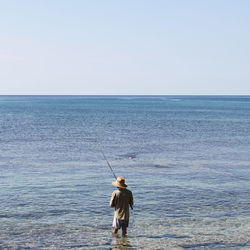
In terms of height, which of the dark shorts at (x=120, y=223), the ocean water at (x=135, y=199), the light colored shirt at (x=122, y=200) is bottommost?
the ocean water at (x=135, y=199)

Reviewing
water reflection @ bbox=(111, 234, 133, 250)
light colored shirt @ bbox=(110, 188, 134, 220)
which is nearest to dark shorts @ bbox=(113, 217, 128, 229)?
light colored shirt @ bbox=(110, 188, 134, 220)

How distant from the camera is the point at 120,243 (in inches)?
452

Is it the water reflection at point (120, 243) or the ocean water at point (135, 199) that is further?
the ocean water at point (135, 199)

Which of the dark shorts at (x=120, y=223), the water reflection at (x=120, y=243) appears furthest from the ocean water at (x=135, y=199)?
the dark shorts at (x=120, y=223)

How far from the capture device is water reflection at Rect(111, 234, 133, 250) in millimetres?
11141

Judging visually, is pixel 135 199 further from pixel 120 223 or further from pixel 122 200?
pixel 122 200

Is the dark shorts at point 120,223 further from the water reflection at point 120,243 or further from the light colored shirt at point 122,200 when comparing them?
the water reflection at point 120,243

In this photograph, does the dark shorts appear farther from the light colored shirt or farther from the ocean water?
the ocean water

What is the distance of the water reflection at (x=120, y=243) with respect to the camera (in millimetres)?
11141

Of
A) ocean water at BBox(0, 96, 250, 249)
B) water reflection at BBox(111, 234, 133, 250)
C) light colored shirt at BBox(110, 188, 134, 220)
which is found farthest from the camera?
ocean water at BBox(0, 96, 250, 249)

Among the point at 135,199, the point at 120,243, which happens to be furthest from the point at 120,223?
the point at 135,199

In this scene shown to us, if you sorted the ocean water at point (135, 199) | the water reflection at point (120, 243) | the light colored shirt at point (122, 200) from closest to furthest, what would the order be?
the light colored shirt at point (122, 200) < the water reflection at point (120, 243) < the ocean water at point (135, 199)

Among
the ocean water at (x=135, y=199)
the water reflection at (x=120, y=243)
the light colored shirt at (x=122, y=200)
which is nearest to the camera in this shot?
the light colored shirt at (x=122, y=200)

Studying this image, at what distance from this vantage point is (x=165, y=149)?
34375mm
